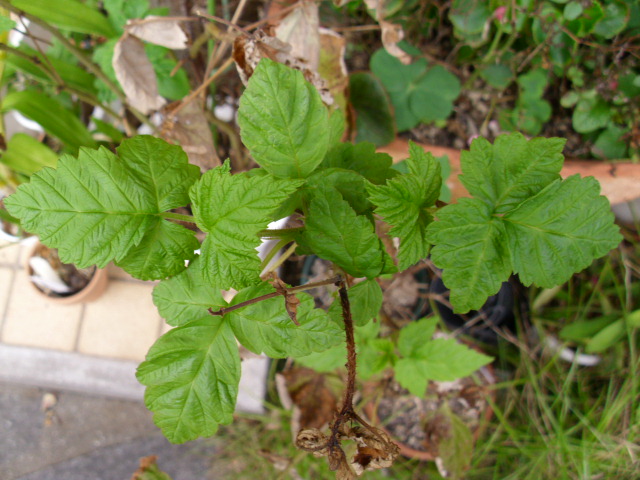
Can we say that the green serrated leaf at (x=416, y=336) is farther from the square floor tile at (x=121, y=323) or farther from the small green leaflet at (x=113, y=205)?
the square floor tile at (x=121, y=323)

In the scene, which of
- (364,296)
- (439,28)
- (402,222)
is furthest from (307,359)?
(439,28)

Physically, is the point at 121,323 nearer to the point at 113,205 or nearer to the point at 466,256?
the point at 113,205

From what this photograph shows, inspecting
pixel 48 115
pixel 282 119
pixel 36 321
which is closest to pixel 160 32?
pixel 48 115

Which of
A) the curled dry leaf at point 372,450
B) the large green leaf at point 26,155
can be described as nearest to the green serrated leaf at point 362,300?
the curled dry leaf at point 372,450

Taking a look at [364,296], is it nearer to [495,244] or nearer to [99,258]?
[495,244]

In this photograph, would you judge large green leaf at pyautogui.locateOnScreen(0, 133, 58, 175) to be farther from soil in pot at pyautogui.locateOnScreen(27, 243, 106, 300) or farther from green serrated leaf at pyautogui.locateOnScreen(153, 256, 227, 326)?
green serrated leaf at pyautogui.locateOnScreen(153, 256, 227, 326)

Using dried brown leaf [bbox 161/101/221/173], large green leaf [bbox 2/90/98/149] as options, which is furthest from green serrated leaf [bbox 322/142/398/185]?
large green leaf [bbox 2/90/98/149]
